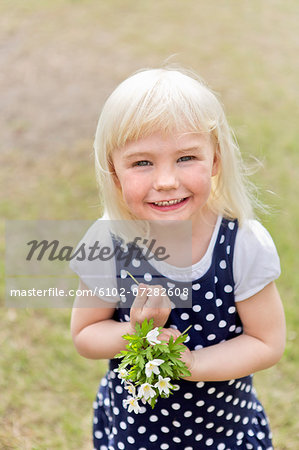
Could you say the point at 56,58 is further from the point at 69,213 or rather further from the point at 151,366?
the point at 151,366

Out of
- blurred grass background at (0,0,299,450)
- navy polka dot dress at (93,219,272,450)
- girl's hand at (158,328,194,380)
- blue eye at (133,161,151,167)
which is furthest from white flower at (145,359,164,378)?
blurred grass background at (0,0,299,450)

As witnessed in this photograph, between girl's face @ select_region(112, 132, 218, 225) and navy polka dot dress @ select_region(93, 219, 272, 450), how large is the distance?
8.8 inches

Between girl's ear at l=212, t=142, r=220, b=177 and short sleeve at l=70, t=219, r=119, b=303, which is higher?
girl's ear at l=212, t=142, r=220, b=177

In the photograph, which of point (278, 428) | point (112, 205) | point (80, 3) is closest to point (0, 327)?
point (278, 428)

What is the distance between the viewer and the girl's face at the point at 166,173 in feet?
5.31

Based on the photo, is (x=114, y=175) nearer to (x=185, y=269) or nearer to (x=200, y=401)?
(x=185, y=269)

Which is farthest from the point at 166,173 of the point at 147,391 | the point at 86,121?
the point at 86,121

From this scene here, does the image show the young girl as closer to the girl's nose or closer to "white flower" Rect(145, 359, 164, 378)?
the girl's nose

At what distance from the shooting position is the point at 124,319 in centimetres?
191

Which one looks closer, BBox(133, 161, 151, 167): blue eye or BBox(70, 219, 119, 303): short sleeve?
BBox(133, 161, 151, 167): blue eye

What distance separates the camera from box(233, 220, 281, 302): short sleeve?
70.3 inches

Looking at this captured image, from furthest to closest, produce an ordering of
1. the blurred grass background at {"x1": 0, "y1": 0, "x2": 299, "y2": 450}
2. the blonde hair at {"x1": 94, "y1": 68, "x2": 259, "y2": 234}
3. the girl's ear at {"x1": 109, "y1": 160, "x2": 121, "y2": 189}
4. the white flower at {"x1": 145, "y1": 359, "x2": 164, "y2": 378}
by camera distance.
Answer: the blurred grass background at {"x1": 0, "y1": 0, "x2": 299, "y2": 450}
the girl's ear at {"x1": 109, "y1": 160, "x2": 121, "y2": 189}
the blonde hair at {"x1": 94, "y1": 68, "x2": 259, "y2": 234}
the white flower at {"x1": 145, "y1": 359, "x2": 164, "y2": 378}

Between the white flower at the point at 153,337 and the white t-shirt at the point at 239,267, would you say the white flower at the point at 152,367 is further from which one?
the white t-shirt at the point at 239,267

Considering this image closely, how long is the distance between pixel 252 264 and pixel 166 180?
414 millimetres
